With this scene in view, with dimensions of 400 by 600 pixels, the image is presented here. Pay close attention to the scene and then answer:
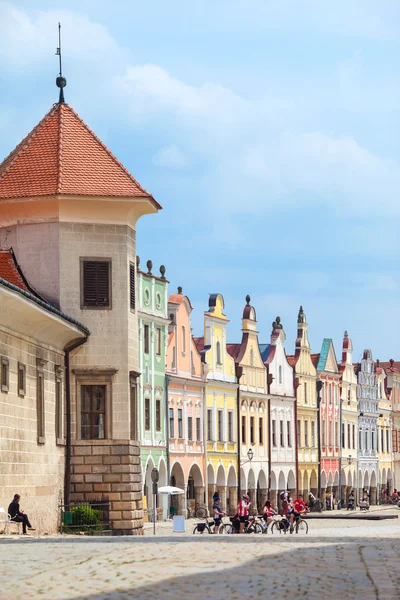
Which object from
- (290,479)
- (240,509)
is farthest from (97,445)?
(290,479)

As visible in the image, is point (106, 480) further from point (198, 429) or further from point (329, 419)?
point (329, 419)

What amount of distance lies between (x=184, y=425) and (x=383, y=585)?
194 ft

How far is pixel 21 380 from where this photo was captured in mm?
38281

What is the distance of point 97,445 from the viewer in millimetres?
43781

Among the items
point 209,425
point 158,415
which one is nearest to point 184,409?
point 158,415

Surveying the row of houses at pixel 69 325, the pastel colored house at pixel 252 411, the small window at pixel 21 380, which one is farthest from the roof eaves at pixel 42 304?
the pastel colored house at pixel 252 411

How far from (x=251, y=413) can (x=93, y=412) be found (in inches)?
1768

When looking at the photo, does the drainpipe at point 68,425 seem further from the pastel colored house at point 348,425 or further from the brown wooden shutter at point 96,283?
the pastel colored house at point 348,425

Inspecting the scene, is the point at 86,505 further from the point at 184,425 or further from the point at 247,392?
the point at 247,392

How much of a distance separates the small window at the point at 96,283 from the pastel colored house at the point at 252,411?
136ft

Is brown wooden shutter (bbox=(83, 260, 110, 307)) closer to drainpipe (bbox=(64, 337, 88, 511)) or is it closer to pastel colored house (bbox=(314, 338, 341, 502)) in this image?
drainpipe (bbox=(64, 337, 88, 511))

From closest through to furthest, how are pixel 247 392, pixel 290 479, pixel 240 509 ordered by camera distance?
1. pixel 240 509
2. pixel 247 392
3. pixel 290 479

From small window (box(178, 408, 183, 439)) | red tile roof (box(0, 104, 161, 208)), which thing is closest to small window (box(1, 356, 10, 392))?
red tile roof (box(0, 104, 161, 208))

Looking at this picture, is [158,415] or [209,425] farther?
[209,425]
